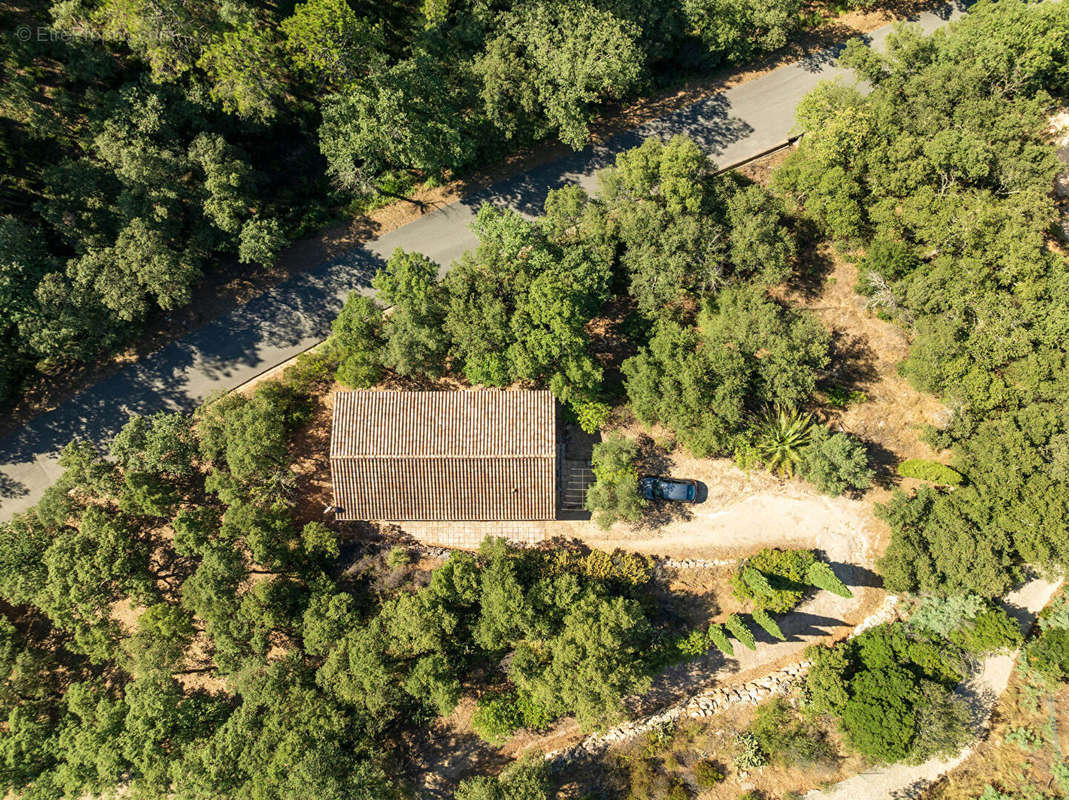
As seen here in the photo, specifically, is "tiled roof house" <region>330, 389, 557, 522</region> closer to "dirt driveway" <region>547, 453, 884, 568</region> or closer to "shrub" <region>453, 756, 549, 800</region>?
"dirt driveway" <region>547, 453, 884, 568</region>

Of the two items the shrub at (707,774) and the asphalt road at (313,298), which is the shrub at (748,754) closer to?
the shrub at (707,774)

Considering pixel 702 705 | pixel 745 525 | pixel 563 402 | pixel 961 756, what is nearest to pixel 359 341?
pixel 563 402

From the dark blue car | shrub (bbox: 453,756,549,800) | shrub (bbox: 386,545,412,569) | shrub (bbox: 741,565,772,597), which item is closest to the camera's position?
shrub (bbox: 453,756,549,800)

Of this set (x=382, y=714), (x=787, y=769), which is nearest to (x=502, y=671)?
(x=382, y=714)

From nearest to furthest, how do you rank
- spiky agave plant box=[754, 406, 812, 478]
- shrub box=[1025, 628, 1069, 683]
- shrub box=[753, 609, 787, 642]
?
shrub box=[753, 609, 787, 642], shrub box=[1025, 628, 1069, 683], spiky agave plant box=[754, 406, 812, 478]

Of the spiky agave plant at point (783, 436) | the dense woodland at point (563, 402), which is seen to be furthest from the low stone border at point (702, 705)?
the spiky agave plant at point (783, 436)

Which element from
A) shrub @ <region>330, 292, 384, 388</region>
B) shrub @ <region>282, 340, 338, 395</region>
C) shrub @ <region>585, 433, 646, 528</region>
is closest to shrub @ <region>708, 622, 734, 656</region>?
shrub @ <region>585, 433, 646, 528</region>
